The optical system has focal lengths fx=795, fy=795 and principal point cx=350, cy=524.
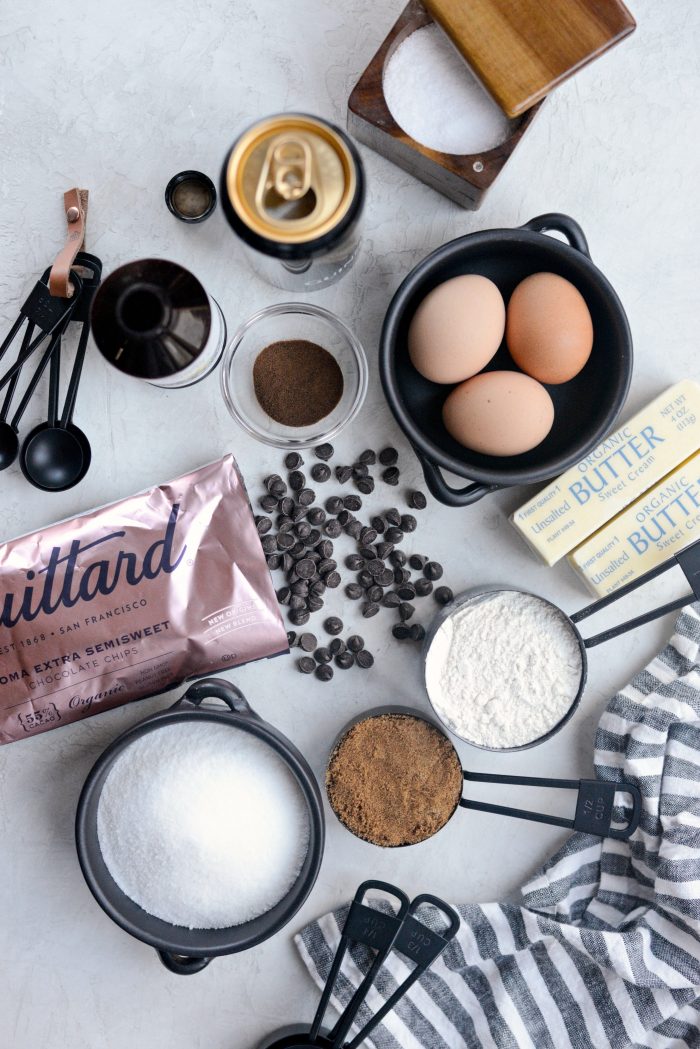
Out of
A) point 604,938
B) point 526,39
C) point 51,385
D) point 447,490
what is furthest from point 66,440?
point 604,938

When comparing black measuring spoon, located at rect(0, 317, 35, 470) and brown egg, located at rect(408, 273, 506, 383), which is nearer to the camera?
brown egg, located at rect(408, 273, 506, 383)

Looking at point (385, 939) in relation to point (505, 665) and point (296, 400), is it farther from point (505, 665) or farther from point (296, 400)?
point (296, 400)

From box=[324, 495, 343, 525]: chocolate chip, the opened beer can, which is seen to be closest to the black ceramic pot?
box=[324, 495, 343, 525]: chocolate chip

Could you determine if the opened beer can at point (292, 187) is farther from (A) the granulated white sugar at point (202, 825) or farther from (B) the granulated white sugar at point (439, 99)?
(A) the granulated white sugar at point (202, 825)

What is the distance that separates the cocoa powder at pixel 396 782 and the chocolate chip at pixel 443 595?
15cm

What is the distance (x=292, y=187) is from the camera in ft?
2.47

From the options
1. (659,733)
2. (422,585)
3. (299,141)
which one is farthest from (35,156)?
(659,733)

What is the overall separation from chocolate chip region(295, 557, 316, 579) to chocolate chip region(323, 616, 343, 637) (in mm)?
62

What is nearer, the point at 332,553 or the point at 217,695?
the point at 217,695

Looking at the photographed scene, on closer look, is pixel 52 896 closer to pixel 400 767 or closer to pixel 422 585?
pixel 400 767

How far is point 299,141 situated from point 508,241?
0.24m

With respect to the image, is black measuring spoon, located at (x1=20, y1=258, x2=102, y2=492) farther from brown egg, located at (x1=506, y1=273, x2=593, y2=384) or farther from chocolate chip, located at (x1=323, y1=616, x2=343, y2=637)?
brown egg, located at (x1=506, y1=273, x2=593, y2=384)

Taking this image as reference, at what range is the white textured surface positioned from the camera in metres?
0.95

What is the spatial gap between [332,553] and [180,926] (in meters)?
0.45
